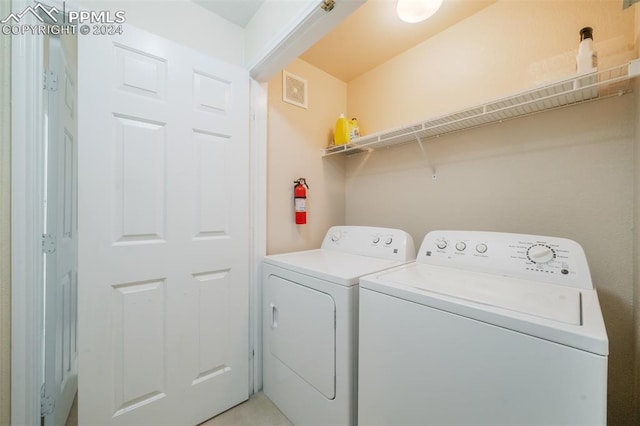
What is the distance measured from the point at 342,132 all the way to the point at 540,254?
160 cm

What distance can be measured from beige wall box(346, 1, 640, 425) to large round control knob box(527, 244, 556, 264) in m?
0.37

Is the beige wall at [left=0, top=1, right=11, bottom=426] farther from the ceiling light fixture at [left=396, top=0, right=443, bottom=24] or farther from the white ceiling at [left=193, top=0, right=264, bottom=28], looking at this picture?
the ceiling light fixture at [left=396, top=0, right=443, bottom=24]

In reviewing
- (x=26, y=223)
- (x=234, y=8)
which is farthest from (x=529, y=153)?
(x=26, y=223)

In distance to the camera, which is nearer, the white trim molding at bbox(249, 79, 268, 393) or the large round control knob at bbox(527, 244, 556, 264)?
the large round control knob at bbox(527, 244, 556, 264)

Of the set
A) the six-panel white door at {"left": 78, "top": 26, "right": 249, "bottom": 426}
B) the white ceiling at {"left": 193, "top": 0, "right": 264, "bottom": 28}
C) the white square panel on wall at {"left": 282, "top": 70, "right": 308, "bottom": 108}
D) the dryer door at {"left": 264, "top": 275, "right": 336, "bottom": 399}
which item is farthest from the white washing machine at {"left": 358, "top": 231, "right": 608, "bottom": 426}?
the white ceiling at {"left": 193, "top": 0, "right": 264, "bottom": 28}

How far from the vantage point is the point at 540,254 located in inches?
44.2

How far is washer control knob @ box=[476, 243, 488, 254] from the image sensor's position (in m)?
1.29

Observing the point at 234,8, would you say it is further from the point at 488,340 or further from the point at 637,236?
the point at 637,236

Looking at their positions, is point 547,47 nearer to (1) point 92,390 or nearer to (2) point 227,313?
(2) point 227,313

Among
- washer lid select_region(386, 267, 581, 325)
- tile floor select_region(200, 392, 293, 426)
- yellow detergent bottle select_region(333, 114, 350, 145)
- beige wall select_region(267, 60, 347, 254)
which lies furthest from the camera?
yellow detergent bottle select_region(333, 114, 350, 145)

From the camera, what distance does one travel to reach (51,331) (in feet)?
3.81

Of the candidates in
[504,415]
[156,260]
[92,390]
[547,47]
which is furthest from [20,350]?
[547,47]

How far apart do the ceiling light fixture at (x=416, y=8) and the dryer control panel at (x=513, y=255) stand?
1298 millimetres

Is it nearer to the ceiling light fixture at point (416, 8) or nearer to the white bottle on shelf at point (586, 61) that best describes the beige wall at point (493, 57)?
the white bottle on shelf at point (586, 61)
